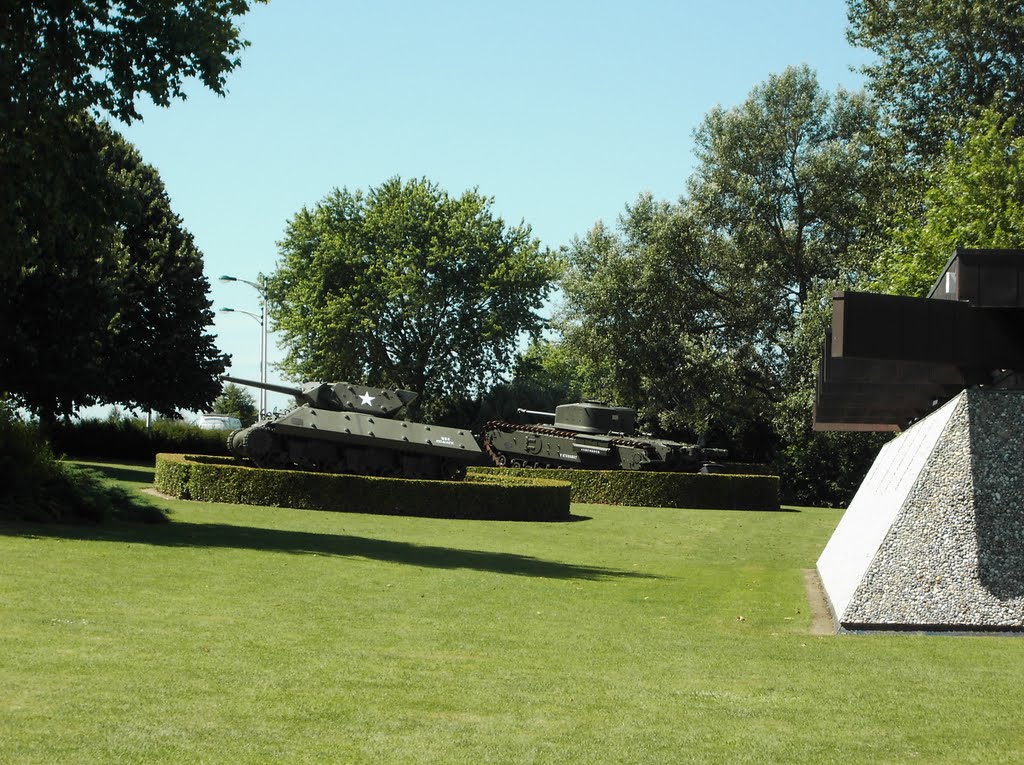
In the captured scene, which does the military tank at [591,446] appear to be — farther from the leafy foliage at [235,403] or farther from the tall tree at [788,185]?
the leafy foliage at [235,403]

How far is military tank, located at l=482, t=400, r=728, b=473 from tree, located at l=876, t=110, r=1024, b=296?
8144mm

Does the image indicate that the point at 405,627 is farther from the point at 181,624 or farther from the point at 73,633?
the point at 73,633

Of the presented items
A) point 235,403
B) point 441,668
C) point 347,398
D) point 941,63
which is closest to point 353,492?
point 347,398

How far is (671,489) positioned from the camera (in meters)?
33.7

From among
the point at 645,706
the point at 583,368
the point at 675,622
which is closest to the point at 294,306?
the point at 583,368

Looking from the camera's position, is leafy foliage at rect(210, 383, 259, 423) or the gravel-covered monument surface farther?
leafy foliage at rect(210, 383, 259, 423)

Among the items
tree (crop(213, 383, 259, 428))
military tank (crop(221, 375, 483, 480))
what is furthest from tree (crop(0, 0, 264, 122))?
tree (crop(213, 383, 259, 428))

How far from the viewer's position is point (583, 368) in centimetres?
4681

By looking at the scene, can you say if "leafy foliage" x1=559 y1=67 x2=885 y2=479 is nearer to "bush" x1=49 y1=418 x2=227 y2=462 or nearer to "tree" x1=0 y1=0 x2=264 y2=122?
"bush" x1=49 y1=418 x2=227 y2=462

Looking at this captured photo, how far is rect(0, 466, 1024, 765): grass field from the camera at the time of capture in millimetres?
6418

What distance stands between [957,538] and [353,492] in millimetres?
16226

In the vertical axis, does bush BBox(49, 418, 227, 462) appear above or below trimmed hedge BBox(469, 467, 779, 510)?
above

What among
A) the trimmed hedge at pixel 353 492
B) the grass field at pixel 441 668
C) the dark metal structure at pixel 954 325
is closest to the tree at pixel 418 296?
the trimmed hedge at pixel 353 492

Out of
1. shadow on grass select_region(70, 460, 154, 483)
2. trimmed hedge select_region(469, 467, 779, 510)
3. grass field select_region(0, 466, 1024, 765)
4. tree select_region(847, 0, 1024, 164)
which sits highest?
tree select_region(847, 0, 1024, 164)
